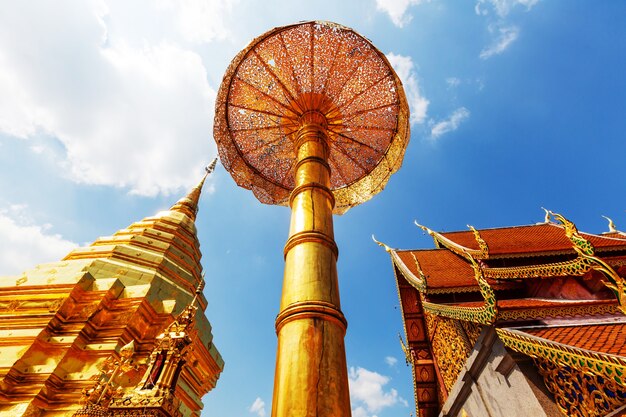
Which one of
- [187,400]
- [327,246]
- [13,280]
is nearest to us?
[327,246]

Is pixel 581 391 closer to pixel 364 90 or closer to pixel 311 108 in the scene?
pixel 311 108

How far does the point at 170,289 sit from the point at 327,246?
715 centimetres

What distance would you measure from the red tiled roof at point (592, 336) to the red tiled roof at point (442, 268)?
2.30 m

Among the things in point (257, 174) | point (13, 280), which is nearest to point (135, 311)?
point (13, 280)

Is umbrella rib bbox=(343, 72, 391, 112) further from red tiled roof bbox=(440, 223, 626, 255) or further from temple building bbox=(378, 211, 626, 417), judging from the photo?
red tiled roof bbox=(440, 223, 626, 255)

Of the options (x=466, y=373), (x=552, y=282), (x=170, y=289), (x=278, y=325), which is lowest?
(x=278, y=325)

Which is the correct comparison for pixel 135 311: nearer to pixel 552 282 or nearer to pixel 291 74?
pixel 291 74

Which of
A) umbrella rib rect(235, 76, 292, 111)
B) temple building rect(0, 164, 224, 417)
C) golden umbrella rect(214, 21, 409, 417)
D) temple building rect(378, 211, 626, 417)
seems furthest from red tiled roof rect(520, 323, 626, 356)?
umbrella rib rect(235, 76, 292, 111)

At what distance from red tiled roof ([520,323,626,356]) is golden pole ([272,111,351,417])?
2104 millimetres

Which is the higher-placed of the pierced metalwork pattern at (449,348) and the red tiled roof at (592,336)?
the pierced metalwork pattern at (449,348)

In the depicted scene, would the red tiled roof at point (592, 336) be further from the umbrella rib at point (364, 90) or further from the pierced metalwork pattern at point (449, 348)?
the umbrella rib at point (364, 90)

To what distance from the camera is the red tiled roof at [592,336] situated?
2594 mm

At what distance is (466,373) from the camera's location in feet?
14.9

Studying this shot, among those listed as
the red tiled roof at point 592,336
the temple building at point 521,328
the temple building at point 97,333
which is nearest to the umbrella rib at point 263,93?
the temple building at point 97,333
